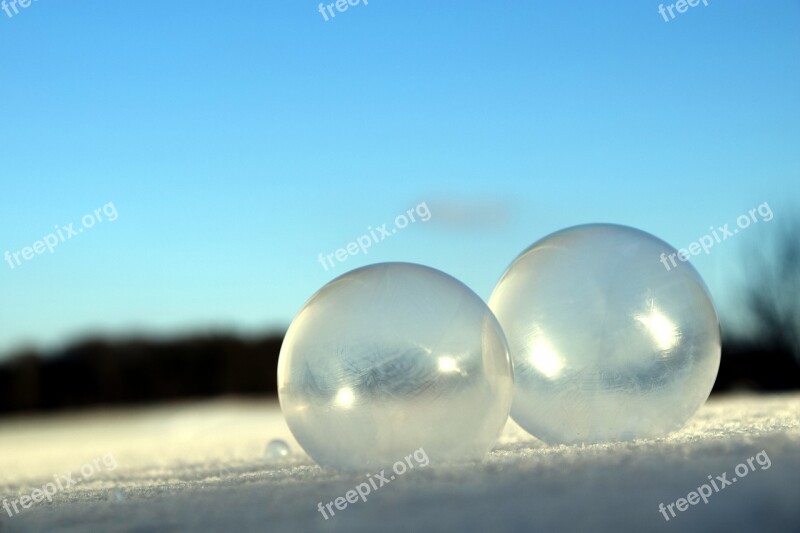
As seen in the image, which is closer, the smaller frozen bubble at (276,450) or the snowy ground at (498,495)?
the snowy ground at (498,495)

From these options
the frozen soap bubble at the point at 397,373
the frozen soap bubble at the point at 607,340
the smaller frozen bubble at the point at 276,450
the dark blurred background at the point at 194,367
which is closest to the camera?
the frozen soap bubble at the point at 397,373

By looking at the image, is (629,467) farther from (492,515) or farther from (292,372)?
(292,372)

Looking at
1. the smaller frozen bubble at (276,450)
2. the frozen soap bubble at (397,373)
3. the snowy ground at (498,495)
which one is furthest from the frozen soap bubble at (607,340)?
the smaller frozen bubble at (276,450)

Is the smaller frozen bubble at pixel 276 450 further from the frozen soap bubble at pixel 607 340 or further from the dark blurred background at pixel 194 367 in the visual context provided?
the dark blurred background at pixel 194 367

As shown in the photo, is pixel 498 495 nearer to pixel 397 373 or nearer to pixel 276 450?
pixel 397 373

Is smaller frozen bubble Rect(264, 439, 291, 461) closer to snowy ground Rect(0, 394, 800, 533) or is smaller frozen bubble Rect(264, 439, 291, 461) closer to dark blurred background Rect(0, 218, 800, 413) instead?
snowy ground Rect(0, 394, 800, 533)

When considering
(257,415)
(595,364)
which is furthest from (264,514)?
(257,415)

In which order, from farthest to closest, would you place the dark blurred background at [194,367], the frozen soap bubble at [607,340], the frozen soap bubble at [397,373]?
the dark blurred background at [194,367] < the frozen soap bubble at [607,340] < the frozen soap bubble at [397,373]
